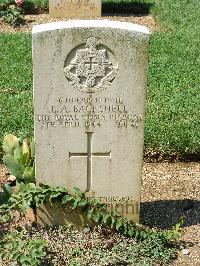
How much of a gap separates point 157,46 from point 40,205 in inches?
221

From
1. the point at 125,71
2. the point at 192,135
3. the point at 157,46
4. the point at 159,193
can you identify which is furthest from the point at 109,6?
the point at 125,71

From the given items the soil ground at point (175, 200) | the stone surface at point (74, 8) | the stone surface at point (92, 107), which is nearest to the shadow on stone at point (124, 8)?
the stone surface at point (74, 8)

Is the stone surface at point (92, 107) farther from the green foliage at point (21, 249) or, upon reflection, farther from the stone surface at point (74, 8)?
the stone surface at point (74, 8)

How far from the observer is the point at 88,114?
434 centimetres

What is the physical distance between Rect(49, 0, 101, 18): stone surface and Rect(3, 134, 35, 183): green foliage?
275 inches

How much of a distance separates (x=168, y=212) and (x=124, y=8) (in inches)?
320

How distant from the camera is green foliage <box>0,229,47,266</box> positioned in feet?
13.5

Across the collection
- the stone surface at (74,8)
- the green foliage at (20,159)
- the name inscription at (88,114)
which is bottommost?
the green foliage at (20,159)

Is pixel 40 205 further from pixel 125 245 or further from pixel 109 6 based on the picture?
pixel 109 6

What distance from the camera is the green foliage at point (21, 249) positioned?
411 cm

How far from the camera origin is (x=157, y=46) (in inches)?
380

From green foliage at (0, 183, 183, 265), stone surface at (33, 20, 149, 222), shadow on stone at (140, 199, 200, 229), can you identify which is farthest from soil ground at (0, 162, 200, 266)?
stone surface at (33, 20, 149, 222)

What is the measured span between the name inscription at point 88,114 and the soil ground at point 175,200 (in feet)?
3.52

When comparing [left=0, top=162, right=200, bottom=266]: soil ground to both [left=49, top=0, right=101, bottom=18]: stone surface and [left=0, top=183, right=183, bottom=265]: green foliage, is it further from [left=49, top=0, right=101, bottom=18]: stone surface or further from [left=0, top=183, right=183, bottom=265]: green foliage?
[left=49, top=0, right=101, bottom=18]: stone surface
